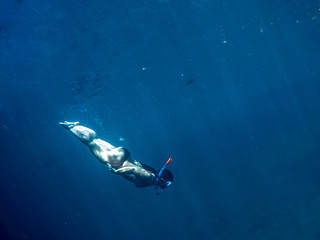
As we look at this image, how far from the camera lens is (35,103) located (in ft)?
78.8

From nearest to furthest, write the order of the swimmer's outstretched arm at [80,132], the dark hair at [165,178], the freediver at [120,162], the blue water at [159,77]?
the dark hair at [165,178] → the freediver at [120,162] → the swimmer's outstretched arm at [80,132] → the blue water at [159,77]

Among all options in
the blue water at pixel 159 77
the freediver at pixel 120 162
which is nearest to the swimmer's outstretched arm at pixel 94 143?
the freediver at pixel 120 162

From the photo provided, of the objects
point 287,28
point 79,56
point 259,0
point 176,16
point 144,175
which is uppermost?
point 287,28

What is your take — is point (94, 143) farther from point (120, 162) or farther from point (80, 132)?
point (120, 162)

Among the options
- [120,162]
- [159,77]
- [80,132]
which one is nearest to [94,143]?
[80,132]

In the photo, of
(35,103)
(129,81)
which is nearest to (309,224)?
(129,81)

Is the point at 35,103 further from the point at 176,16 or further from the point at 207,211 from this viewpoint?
the point at 207,211

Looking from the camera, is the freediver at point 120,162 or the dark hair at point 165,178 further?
the freediver at point 120,162

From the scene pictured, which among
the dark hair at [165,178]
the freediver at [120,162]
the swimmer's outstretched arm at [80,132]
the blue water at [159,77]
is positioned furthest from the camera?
the blue water at [159,77]

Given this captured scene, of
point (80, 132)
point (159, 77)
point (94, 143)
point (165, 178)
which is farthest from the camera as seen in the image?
point (159, 77)

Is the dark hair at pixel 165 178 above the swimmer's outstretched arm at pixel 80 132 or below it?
above

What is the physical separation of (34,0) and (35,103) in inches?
595

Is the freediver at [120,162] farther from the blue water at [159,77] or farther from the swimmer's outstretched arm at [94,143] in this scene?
the blue water at [159,77]

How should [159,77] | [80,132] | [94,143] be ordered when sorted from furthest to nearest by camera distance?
[159,77], [94,143], [80,132]
